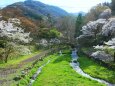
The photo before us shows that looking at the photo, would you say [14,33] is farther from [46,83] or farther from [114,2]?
[114,2]

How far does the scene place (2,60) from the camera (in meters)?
51.8

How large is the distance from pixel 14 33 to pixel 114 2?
68.4 m

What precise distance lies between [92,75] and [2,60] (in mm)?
18962

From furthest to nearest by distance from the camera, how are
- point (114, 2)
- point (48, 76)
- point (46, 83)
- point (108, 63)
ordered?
1. point (114, 2)
2. point (108, 63)
3. point (48, 76)
4. point (46, 83)

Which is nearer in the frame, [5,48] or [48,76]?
[48,76]

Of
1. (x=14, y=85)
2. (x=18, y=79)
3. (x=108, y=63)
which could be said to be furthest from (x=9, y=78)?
(x=108, y=63)

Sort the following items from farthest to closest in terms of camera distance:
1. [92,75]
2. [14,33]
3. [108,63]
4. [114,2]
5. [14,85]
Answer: [114,2], [14,33], [108,63], [92,75], [14,85]

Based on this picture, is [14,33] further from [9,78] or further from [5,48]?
[9,78]

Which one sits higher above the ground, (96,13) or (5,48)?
(96,13)

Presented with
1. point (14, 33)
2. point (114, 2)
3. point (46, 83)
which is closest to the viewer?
point (46, 83)

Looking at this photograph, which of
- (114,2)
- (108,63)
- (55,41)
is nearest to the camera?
(108,63)

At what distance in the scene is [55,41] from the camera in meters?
104

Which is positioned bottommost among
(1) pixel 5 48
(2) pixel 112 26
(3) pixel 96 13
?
(1) pixel 5 48

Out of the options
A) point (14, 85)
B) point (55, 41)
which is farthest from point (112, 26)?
point (55, 41)
